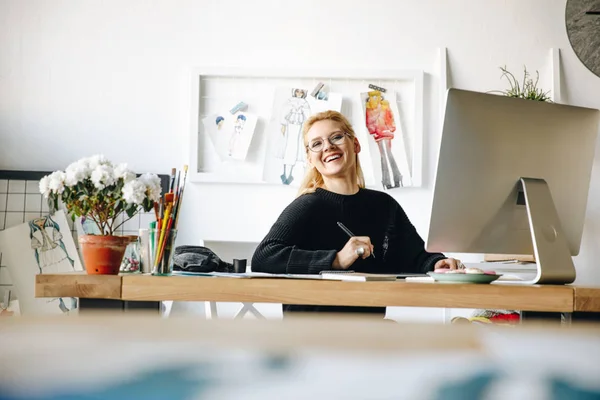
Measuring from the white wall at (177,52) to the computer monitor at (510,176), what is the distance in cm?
→ 169

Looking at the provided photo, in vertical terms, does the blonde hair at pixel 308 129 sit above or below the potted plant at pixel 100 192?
above

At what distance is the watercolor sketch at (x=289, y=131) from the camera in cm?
320

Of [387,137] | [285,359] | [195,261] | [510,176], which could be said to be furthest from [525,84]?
[285,359]

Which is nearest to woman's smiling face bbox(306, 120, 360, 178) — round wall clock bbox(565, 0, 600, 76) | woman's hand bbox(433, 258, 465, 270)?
woman's hand bbox(433, 258, 465, 270)

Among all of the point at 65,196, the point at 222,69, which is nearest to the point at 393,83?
the point at 222,69

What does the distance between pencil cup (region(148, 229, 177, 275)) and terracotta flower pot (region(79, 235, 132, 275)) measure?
0.24 feet

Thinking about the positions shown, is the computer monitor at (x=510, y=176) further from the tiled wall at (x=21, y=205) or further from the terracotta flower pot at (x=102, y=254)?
the tiled wall at (x=21, y=205)

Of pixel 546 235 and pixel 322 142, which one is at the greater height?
pixel 322 142

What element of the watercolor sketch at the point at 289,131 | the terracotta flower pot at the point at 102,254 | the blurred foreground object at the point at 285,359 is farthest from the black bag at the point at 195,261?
the watercolor sketch at the point at 289,131

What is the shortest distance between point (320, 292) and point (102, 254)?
1.51 ft

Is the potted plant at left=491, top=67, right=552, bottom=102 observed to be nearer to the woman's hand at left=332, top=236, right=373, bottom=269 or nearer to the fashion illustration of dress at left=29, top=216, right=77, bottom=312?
the woman's hand at left=332, top=236, right=373, bottom=269

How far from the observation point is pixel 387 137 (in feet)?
10.5

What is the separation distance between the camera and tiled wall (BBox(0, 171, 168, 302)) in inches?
123

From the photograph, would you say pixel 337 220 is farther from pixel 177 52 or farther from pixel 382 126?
pixel 177 52
